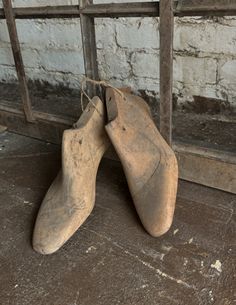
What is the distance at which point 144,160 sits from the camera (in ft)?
3.04

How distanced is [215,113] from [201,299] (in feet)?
3.05

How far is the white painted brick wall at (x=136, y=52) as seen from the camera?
138 centimetres

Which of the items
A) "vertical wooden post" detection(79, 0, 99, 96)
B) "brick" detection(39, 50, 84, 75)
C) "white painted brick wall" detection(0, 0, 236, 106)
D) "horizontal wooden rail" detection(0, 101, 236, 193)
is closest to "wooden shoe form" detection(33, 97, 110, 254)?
"vertical wooden post" detection(79, 0, 99, 96)

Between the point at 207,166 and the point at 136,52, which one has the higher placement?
the point at 136,52

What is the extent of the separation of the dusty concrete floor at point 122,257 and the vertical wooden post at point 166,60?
224 millimetres

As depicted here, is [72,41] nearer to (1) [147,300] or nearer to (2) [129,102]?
(2) [129,102]

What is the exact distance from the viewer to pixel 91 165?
3.10 ft

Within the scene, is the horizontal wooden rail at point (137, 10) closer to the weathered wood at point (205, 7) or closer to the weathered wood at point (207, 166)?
the weathered wood at point (205, 7)

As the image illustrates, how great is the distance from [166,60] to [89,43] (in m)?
0.27

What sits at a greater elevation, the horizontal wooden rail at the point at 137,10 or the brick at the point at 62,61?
the horizontal wooden rail at the point at 137,10

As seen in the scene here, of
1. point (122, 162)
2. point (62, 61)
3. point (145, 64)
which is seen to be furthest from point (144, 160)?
point (62, 61)

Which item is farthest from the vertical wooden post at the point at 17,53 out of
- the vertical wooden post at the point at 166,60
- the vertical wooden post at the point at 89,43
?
the vertical wooden post at the point at 166,60

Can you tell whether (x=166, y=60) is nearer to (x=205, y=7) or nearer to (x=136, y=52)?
(x=205, y=7)

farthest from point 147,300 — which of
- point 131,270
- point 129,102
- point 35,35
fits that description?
point 35,35
